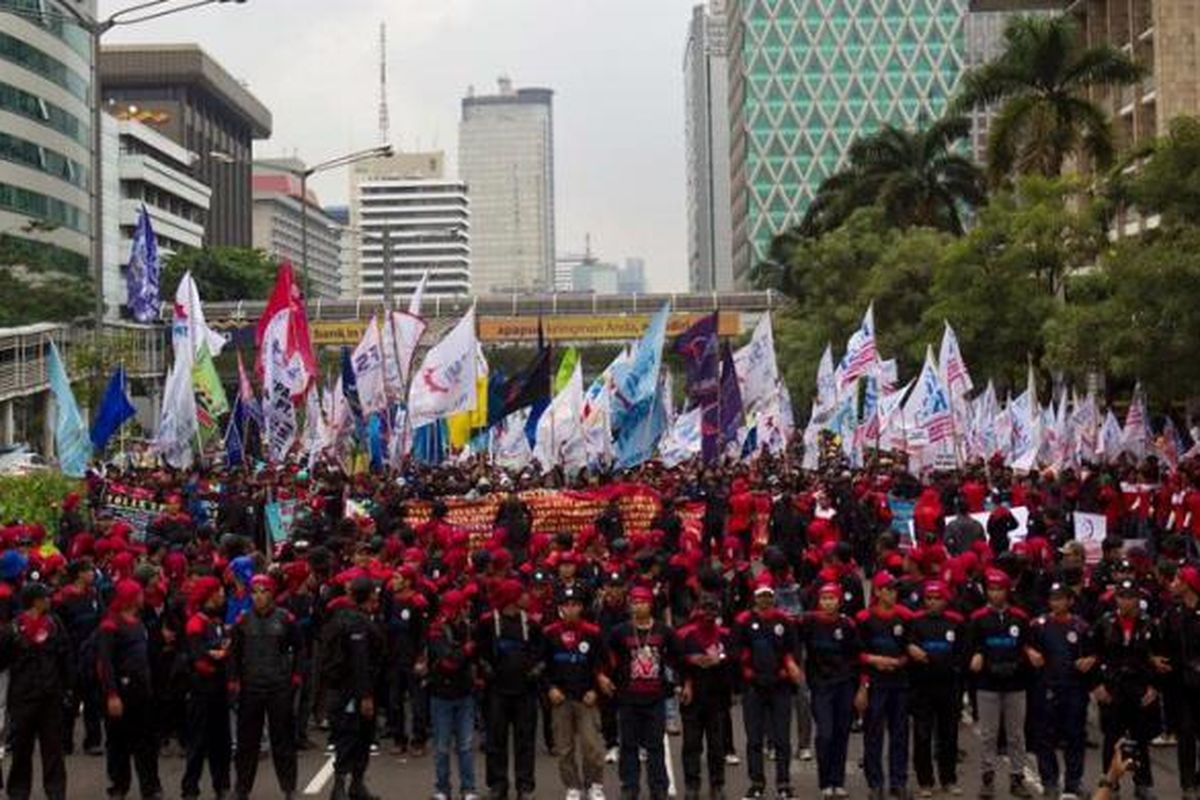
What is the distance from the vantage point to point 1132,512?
79.2ft

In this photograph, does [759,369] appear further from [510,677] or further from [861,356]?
[510,677]

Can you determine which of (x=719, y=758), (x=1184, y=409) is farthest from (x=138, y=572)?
(x=1184, y=409)

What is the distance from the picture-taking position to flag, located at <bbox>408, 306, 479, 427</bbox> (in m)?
25.5

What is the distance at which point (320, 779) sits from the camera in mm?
13312

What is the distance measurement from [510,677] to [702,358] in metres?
13.7

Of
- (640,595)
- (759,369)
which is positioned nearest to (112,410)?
(759,369)

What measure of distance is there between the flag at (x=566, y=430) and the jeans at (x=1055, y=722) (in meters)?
17.6

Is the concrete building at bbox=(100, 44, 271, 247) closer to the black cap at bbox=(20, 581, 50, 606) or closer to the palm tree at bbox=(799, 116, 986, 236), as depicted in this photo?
the palm tree at bbox=(799, 116, 986, 236)

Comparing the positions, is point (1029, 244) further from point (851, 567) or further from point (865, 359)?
point (851, 567)

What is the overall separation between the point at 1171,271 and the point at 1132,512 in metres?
5.21

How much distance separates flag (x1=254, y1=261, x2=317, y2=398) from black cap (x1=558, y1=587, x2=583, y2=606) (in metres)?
14.2

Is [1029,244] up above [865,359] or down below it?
above

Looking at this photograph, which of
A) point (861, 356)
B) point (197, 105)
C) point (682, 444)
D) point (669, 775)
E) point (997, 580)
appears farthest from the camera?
point (197, 105)

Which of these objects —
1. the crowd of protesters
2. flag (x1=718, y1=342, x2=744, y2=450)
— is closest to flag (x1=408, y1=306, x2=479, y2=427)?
flag (x1=718, y1=342, x2=744, y2=450)
